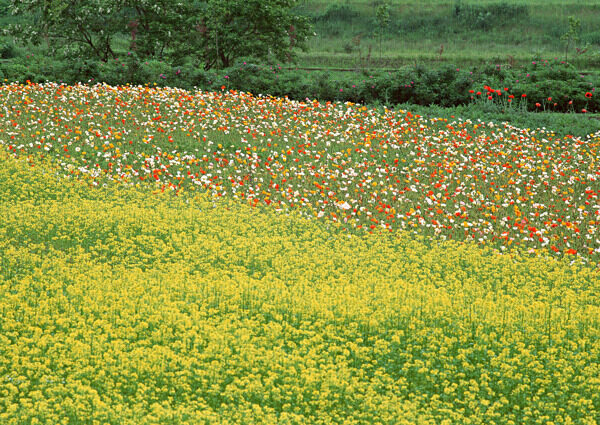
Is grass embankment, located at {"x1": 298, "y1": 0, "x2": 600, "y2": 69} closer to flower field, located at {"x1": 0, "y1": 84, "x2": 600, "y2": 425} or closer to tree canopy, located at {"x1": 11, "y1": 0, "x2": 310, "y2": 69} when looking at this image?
tree canopy, located at {"x1": 11, "y1": 0, "x2": 310, "y2": 69}

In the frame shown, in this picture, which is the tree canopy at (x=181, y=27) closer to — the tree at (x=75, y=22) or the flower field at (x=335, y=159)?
the tree at (x=75, y=22)

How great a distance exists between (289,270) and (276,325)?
2.20 metres

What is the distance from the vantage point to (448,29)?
49.6m

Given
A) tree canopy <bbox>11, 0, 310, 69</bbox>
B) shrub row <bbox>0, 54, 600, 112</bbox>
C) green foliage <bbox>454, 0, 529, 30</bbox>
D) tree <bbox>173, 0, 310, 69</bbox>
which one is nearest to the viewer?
shrub row <bbox>0, 54, 600, 112</bbox>

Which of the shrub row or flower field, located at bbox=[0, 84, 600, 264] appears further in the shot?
the shrub row

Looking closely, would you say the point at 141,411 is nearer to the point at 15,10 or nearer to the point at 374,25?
the point at 15,10

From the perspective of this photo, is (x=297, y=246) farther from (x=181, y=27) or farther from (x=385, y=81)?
(x=181, y=27)

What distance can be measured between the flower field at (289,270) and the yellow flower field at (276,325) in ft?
0.11

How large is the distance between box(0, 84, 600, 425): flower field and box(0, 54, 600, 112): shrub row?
3682mm

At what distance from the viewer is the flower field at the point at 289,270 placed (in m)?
6.52

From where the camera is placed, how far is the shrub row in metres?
21.0

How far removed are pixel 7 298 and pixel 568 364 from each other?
6.11 meters

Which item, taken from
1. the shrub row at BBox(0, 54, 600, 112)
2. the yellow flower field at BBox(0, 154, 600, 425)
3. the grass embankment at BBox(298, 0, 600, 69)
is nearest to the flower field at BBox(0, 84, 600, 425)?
the yellow flower field at BBox(0, 154, 600, 425)

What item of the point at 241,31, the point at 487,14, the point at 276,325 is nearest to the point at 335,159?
the point at 276,325
